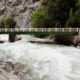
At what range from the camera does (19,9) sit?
3605 inches

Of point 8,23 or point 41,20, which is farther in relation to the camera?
point 8,23

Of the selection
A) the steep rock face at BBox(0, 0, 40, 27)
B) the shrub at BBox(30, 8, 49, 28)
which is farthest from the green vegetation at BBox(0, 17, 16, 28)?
the shrub at BBox(30, 8, 49, 28)

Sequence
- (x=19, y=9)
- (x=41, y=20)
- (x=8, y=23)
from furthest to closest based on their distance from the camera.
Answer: (x=19, y=9) → (x=8, y=23) → (x=41, y=20)

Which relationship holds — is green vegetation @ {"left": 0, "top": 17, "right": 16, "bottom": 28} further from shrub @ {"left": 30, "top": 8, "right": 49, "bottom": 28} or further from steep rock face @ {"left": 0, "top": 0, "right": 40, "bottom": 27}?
shrub @ {"left": 30, "top": 8, "right": 49, "bottom": 28}

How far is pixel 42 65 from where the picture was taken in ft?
87.5

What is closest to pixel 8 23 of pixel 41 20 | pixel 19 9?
pixel 19 9

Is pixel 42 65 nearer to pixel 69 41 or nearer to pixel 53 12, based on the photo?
→ pixel 69 41

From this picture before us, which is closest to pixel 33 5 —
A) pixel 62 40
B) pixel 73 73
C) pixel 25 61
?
pixel 62 40

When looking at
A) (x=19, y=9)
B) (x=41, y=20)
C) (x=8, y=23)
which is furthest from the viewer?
(x=19, y=9)

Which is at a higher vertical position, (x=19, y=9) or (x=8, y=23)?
(x=19, y=9)

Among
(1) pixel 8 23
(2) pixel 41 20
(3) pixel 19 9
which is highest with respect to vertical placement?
(3) pixel 19 9

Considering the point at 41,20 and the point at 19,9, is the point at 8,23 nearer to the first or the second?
the point at 19,9

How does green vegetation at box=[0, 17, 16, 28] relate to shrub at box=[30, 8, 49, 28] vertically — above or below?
below

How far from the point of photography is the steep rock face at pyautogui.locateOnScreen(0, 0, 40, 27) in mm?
86500
